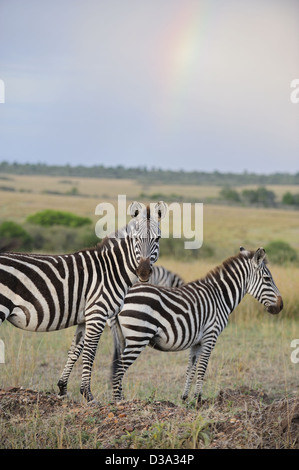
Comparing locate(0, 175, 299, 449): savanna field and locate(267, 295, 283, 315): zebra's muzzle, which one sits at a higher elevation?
locate(267, 295, 283, 315): zebra's muzzle

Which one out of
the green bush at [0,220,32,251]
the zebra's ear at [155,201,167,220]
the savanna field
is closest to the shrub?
the green bush at [0,220,32,251]

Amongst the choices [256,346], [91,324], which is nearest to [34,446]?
[91,324]

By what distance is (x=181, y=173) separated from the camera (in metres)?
98.9

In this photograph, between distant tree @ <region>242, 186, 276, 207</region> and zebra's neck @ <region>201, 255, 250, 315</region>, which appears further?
distant tree @ <region>242, 186, 276, 207</region>

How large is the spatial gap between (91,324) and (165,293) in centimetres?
110

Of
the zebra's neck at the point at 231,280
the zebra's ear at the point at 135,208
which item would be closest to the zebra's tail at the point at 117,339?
the zebra's ear at the point at 135,208

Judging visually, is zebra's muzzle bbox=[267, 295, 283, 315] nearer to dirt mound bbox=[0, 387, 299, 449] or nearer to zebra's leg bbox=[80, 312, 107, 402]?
dirt mound bbox=[0, 387, 299, 449]

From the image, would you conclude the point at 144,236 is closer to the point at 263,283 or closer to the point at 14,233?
the point at 263,283

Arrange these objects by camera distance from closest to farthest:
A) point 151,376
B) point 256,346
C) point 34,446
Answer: point 34,446
point 151,376
point 256,346

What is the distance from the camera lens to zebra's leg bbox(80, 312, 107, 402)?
20.5ft

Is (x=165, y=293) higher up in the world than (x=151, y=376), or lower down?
higher up

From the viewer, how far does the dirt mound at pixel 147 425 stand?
16.4 feet

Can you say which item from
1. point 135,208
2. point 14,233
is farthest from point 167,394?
point 14,233

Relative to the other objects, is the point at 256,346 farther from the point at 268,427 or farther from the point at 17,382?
the point at 268,427
